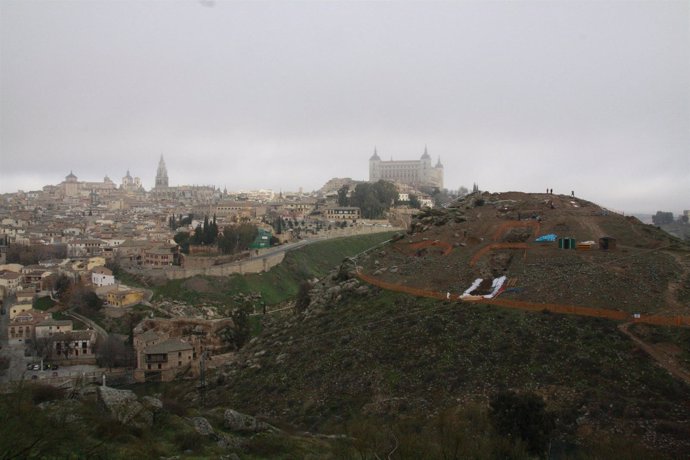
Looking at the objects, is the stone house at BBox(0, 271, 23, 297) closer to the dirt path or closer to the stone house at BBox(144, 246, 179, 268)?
the stone house at BBox(144, 246, 179, 268)

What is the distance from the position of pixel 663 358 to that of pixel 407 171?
13953 centimetres

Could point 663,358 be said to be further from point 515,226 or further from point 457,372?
point 515,226

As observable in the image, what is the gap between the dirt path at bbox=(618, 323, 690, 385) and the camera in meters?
14.6

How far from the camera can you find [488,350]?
57.9 ft

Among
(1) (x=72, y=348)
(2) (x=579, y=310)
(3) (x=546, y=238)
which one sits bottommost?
(1) (x=72, y=348)

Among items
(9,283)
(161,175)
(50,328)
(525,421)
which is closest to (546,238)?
→ (525,421)

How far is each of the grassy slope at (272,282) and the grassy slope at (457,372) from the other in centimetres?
2159

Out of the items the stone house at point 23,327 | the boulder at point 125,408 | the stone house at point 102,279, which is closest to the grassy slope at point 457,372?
the boulder at point 125,408

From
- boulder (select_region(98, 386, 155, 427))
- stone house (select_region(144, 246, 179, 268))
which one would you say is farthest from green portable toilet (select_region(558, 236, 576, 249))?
stone house (select_region(144, 246, 179, 268))

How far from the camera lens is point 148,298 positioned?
4319 cm

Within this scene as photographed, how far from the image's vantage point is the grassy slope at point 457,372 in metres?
13.8

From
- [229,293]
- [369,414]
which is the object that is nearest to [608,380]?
[369,414]

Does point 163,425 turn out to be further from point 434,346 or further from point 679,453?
point 679,453

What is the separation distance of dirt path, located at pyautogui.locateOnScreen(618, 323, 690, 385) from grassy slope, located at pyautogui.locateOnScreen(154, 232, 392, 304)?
30.9m
